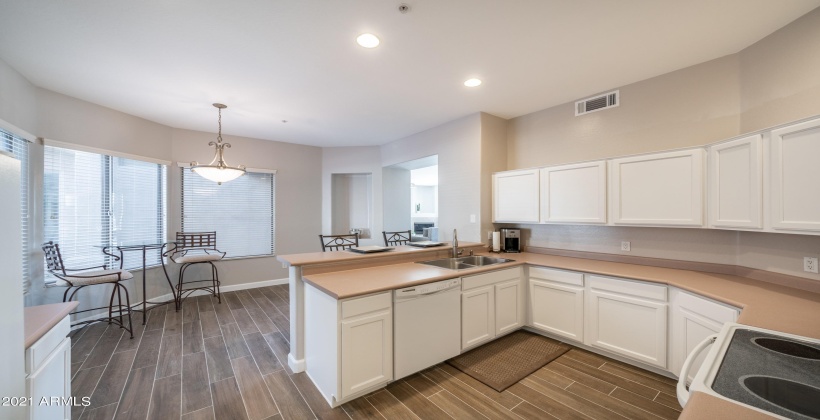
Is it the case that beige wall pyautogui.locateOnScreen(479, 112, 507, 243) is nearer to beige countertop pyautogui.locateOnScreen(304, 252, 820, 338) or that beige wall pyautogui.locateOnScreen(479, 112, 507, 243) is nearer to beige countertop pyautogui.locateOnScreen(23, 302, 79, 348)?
beige countertop pyautogui.locateOnScreen(304, 252, 820, 338)

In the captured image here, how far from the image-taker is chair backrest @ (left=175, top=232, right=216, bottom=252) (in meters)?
4.47

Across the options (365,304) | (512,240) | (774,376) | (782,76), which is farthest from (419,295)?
(782,76)

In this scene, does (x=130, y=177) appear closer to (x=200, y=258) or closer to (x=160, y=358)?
(x=200, y=258)

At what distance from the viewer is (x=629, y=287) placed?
249 centimetres

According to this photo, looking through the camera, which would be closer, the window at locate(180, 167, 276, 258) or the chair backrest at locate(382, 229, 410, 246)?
the window at locate(180, 167, 276, 258)

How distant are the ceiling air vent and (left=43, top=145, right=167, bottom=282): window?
597 centimetres

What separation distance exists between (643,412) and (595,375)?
0.46 m

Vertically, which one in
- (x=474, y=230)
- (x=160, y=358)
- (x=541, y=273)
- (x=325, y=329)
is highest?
(x=474, y=230)

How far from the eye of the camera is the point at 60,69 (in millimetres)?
2686

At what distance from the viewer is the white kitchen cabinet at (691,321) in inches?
74.7

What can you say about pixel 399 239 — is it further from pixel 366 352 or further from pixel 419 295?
pixel 366 352

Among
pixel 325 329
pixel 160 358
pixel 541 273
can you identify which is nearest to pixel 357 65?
pixel 325 329

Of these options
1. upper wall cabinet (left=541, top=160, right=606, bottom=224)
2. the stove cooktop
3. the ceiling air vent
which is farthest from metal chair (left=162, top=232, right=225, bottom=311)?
the ceiling air vent

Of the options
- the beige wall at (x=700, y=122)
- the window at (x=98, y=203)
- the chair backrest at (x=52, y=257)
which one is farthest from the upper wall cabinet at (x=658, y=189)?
the window at (x=98, y=203)
